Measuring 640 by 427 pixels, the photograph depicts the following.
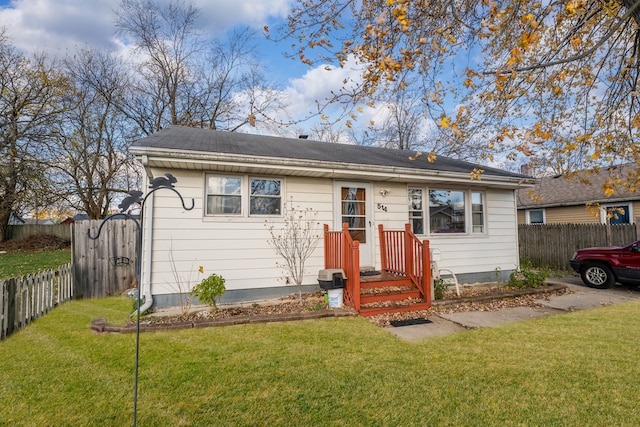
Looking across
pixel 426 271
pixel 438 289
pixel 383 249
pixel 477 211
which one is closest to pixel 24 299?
pixel 383 249

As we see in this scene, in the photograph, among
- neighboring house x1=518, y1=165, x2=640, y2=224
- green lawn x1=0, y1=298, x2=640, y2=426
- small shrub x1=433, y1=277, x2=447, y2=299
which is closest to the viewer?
green lawn x1=0, y1=298, x2=640, y2=426

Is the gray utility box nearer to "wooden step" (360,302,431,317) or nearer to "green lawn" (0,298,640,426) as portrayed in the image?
"wooden step" (360,302,431,317)

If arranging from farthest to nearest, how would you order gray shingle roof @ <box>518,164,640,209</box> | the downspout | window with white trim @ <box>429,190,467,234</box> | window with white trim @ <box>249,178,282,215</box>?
gray shingle roof @ <box>518,164,640,209</box> < window with white trim @ <box>429,190,467,234</box> < window with white trim @ <box>249,178,282,215</box> < the downspout

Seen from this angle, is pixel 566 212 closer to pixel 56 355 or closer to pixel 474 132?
pixel 474 132

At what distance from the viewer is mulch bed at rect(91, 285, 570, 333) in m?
4.50

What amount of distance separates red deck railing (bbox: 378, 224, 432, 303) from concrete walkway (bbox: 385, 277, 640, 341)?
692 millimetres

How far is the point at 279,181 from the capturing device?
6574 mm

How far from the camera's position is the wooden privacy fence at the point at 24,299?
162 inches

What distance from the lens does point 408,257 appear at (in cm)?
594

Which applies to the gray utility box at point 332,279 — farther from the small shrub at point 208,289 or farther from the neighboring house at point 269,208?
the small shrub at point 208,289

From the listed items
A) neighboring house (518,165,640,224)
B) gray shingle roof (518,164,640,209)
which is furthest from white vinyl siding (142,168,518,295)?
gray shingle roof (518,164,640,209)

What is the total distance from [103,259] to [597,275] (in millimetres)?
11917

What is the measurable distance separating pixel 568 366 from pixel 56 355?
5.62 metres

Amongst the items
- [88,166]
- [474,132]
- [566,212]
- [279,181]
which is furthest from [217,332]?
[88,166]
